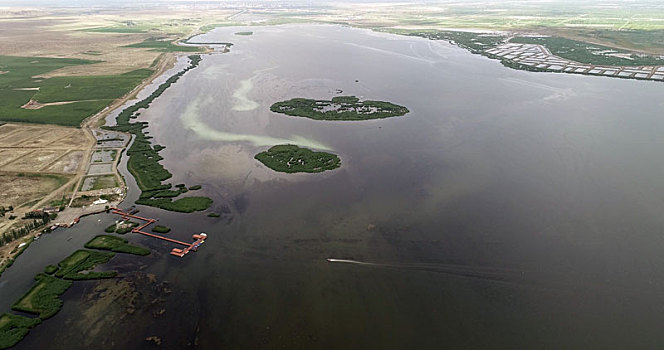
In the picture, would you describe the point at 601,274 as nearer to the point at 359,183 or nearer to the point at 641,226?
the point at 641,226

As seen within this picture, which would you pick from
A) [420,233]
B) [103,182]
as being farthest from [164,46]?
[420,233]

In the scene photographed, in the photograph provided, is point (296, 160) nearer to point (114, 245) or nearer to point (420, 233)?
point (420, 233)

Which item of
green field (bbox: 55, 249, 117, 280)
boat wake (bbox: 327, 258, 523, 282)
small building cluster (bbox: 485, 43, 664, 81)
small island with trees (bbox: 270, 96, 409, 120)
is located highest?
small building cluster (bbox: 485, 43, 664, 81)

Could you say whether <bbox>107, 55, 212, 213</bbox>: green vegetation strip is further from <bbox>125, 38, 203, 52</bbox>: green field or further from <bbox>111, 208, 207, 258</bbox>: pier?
<bbox>125, 38, 203, 52</bbox>: green field

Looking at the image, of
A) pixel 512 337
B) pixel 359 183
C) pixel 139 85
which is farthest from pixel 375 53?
pixel 512 337

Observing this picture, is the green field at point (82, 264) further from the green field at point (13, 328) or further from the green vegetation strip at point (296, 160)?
the green vegetation strip at point (296, 160)

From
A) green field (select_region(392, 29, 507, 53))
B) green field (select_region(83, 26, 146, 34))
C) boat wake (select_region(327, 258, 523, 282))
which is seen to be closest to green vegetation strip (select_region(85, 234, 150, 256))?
boat wake (select_region(327, 258, 523, 282))

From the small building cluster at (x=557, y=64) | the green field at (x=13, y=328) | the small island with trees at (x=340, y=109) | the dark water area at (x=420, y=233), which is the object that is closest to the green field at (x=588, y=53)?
the small building cluster at (x=557, y=64)
